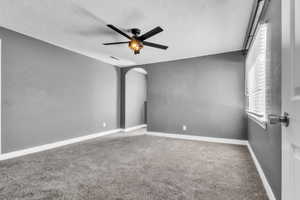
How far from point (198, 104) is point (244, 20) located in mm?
2406

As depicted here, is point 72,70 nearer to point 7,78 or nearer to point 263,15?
point 7,78

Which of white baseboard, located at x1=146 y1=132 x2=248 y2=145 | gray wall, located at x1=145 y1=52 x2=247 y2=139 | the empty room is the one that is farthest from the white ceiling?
white baseboard, located at x1=146 y1=132 x2=248 y2=145

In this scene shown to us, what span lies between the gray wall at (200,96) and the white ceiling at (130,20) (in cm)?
65

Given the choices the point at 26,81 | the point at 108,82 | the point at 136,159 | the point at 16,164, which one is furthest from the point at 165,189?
the point at 108,82

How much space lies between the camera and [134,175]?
2.23 metres

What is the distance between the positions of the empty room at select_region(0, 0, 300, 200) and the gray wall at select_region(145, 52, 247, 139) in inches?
1.1

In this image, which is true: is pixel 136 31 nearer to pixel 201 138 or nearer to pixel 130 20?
pixel 130 20

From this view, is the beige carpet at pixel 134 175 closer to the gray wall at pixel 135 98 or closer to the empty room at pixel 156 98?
→ the empty room at pixel 156 98

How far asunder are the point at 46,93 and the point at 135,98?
10.9 feet

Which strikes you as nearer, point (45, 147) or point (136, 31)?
point (136, 31)

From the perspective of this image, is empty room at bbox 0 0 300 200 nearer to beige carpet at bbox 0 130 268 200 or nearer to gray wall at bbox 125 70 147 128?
beige carpet at bbox 0 130 268 200

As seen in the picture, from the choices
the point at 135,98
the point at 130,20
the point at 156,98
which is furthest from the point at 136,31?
the point at 135,98

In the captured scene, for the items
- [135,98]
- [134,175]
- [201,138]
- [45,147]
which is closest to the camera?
[134,175]

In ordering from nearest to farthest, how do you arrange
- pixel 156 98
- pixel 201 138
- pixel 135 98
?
pixel 201 138 → pixel 156 98 → pixel 135 98
